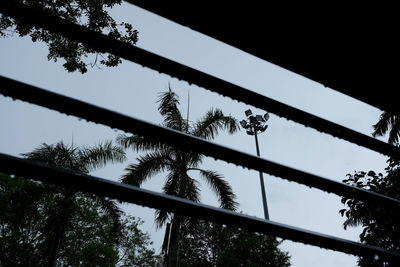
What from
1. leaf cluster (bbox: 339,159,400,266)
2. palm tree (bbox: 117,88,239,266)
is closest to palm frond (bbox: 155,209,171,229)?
palm tree (bbox: 117,88,239,266)

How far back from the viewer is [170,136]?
0.73 meters

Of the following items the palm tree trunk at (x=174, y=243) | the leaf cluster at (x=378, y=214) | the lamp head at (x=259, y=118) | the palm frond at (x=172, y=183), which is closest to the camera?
the leaf cluster at (x=378, y=214)

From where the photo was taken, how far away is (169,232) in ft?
38.1

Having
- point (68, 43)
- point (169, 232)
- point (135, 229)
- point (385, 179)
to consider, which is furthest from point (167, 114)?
point (135, 229)

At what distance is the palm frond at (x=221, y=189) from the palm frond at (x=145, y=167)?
5.62ft

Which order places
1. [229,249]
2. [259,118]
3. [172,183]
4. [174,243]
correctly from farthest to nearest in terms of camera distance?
[259,118] < [229,249] < [172,183] < [174,243]

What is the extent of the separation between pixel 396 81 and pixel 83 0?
299 inches

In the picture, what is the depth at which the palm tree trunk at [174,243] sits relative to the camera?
1066cm

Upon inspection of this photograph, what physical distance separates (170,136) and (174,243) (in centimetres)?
1119

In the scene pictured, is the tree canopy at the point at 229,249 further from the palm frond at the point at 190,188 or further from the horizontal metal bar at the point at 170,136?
the horizontal metal bar at the point at 170,136

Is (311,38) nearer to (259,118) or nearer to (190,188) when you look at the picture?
(190,188)

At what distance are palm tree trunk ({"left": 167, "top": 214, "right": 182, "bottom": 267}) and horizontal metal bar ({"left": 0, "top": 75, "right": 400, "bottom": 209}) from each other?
1067 cm

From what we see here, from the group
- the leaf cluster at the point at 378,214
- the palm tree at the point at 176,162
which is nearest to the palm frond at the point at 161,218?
the palm tree at the point at 176,162

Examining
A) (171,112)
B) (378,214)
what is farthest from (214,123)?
(378,214)
